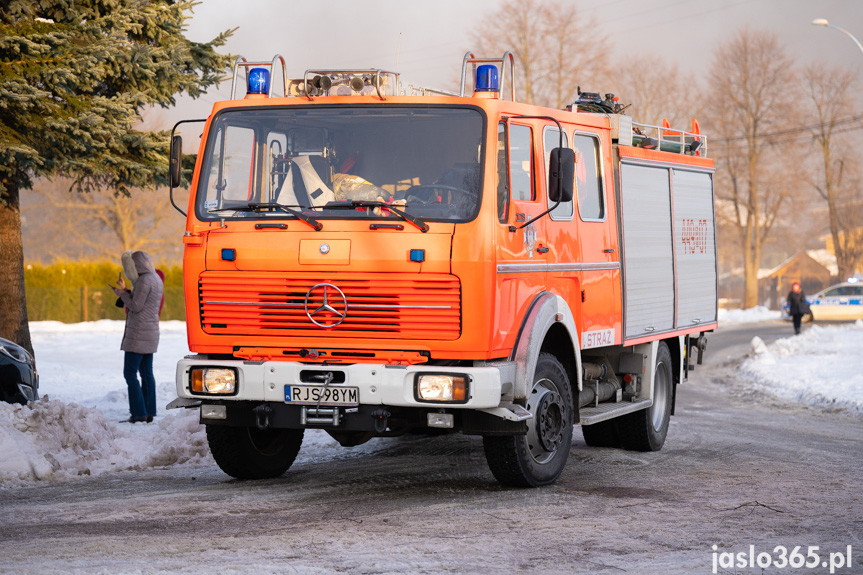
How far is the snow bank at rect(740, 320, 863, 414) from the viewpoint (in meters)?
16.5

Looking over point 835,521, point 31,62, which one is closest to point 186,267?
point 835,521

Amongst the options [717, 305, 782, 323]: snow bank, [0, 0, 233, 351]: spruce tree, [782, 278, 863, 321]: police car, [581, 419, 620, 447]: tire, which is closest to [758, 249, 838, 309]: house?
[717, 305, 782, 323]: snow bank

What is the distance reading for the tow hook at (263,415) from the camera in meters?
7.37

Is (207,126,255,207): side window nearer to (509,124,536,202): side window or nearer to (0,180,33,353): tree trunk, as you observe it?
(509,124,536,202): side window

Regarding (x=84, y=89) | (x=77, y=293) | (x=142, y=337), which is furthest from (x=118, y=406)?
(x=77, y=293)

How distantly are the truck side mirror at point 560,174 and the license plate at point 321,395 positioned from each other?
6.14ft

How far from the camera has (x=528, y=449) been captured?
7.66 metres

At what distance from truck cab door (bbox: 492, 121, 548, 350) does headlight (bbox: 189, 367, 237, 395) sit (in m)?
1.82

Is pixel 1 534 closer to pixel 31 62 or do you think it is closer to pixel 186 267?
pixel 186 267

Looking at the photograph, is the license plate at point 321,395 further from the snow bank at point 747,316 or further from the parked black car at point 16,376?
the snow bank at point 747,316

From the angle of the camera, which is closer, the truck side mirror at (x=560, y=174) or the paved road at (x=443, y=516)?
the paved road at (x=443, y=516)

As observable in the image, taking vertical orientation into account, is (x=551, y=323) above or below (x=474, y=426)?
above

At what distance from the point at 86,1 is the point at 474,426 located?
918cm

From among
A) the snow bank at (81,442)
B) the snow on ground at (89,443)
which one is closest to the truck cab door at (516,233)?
the snow on ground at (89,443)
